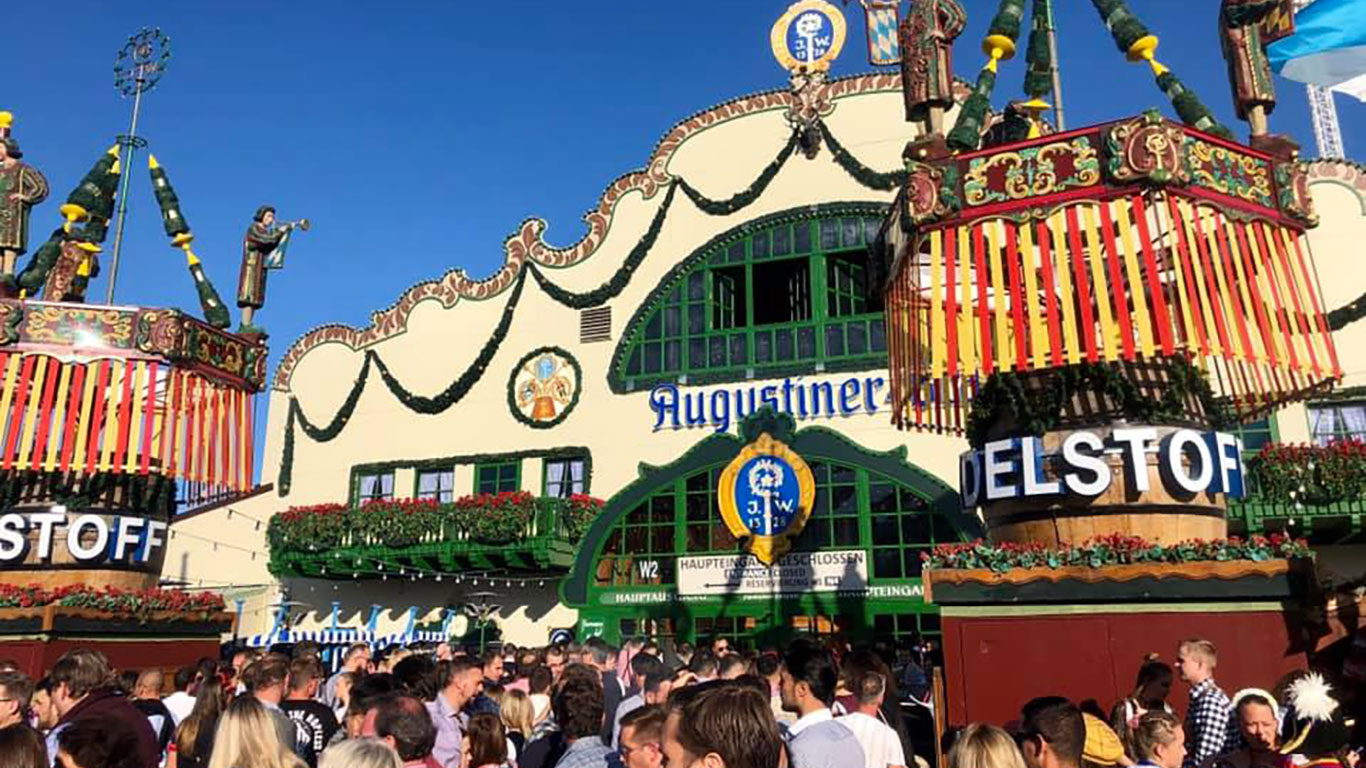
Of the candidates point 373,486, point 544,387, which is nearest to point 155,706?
point 544,387

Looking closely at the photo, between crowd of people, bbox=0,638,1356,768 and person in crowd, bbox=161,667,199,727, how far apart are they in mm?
33

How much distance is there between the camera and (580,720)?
4824mm

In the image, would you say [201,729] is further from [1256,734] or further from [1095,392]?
[1095,392]

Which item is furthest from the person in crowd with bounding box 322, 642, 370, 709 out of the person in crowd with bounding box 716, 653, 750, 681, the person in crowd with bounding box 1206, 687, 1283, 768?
the person in crowd with bounding box 1206, 687, 1283, 768

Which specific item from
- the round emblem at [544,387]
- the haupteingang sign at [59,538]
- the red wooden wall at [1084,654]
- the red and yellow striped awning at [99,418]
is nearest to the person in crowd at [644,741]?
the red wooden wall at [1084,654]

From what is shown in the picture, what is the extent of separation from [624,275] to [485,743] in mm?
20102

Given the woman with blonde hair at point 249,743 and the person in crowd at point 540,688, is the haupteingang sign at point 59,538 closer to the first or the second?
the person in crowd at point 540,688

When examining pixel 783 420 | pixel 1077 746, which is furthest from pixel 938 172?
pixel 783 420

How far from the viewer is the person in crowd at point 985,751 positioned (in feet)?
12.4

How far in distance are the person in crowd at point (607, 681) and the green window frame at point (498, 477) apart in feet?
46.3

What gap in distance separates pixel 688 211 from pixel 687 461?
258 inches

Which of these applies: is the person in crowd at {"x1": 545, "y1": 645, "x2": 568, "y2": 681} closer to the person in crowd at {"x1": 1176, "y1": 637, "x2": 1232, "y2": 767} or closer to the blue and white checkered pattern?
the person in crowd at {"x1": 1176, "y1": 637, "x2": 1232, "y2": 767}

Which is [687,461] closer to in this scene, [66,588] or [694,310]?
[694,310]

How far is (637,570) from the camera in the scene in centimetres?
2244
